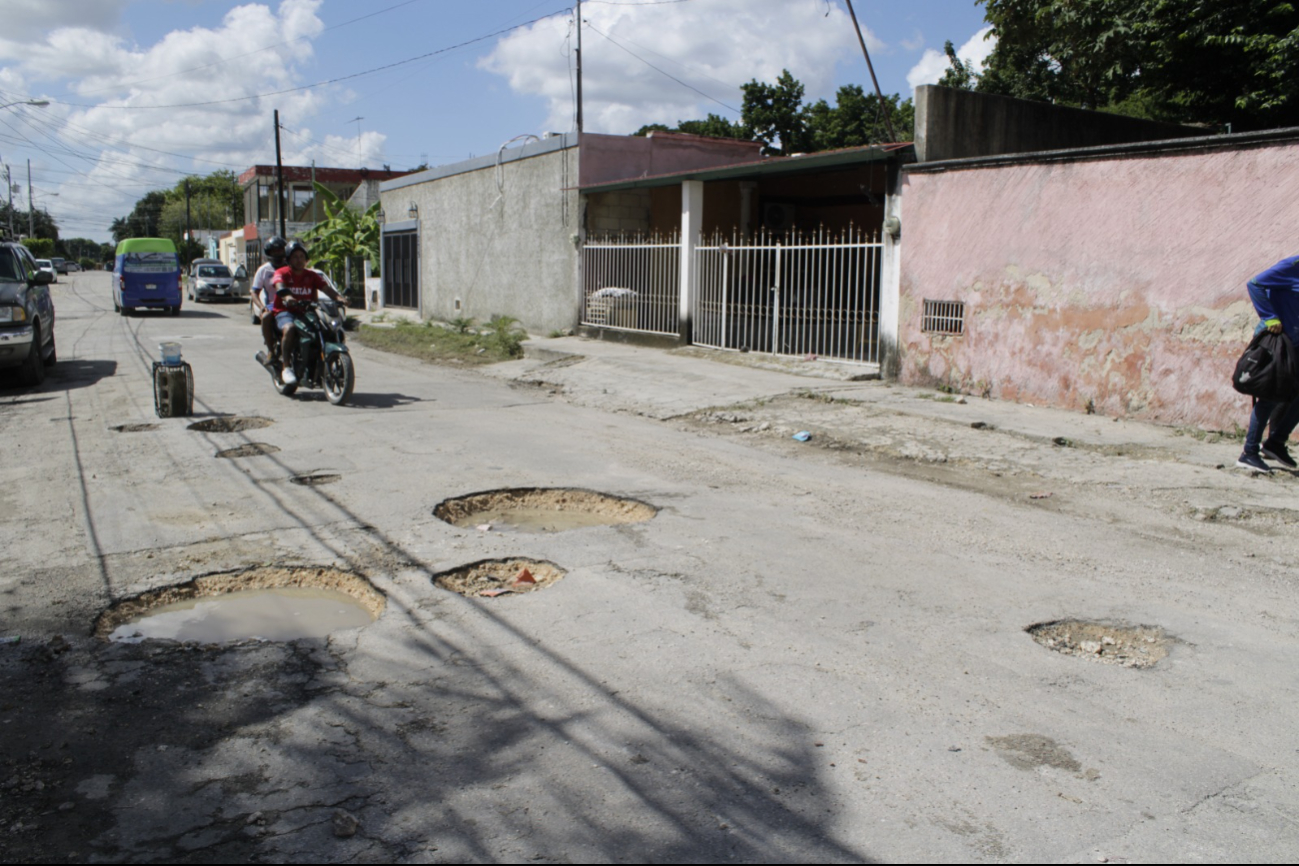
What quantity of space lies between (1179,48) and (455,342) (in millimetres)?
14275

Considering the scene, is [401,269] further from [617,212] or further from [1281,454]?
[1281,454]

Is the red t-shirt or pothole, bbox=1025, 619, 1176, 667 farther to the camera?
the red t-shirt

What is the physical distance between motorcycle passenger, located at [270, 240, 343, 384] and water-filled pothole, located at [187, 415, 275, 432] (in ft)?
4.58

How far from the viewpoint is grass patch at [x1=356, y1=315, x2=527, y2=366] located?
16.9 meters

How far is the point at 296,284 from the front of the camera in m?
10.7

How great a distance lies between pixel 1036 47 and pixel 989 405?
14.9 m

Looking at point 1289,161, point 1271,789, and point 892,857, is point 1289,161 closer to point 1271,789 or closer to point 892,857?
point 1271,789

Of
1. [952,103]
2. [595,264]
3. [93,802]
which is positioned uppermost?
[952,103]

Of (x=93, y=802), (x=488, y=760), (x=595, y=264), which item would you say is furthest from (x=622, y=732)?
(x=595, y=264)

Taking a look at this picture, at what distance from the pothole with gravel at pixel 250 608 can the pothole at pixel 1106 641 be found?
293 centimetres

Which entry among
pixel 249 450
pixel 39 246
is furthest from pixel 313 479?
pixel 39 246

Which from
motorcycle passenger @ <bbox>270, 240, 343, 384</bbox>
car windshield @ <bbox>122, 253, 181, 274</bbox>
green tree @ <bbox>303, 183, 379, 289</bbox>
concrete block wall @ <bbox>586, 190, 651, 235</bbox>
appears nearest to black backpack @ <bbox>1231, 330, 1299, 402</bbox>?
motorcycle passenger @ <bbox>270, 240, 343, 384</bbox>

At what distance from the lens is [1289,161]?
27.4 feet

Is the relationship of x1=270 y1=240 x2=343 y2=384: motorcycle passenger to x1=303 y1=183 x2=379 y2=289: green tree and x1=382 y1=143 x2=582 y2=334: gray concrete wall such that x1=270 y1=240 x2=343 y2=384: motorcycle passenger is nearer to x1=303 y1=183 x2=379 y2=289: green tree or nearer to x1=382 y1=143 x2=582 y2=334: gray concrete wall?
x1=382 y1=143 x2=582 y2=334: gray concrete wall
